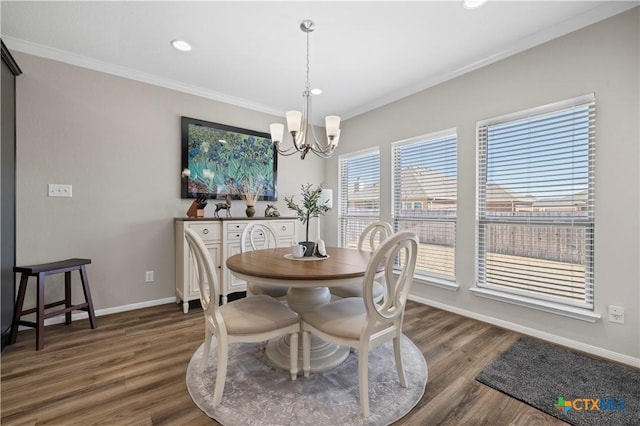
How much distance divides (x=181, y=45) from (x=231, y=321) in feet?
8.22

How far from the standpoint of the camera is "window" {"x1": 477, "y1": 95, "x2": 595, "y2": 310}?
2.27 metres

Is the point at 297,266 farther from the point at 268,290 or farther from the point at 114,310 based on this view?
the point at 114,310

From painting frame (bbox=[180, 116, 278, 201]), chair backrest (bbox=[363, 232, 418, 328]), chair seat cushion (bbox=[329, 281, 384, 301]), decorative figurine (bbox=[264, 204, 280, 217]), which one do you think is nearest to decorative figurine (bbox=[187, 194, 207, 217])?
painting frame (bbox=[180, 116, 278, 201])

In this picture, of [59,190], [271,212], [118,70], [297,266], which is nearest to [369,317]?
[297,266]

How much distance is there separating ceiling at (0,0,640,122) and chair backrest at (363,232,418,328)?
5.99 feet

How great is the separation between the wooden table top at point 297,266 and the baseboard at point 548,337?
158 centimetres

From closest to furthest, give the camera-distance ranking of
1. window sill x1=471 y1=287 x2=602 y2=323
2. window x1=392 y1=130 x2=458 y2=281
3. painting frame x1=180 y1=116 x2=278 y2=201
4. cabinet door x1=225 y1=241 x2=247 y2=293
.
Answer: window sill x1=471 y1=287 x2=602 y2=323, window x1=392 y1=130 x2=458 y2=281, cabinet door x1=225 y1=241 x2=247 y2=293, painting frame x1=180 y1=116 x2=278 y2=201

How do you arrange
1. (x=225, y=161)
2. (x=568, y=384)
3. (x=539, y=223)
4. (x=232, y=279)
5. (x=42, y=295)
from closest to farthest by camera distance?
(x=568, y=384)
(x=42, y=295)
(x=539, y=223)
(x=232, y=279)
(x=225, y=161)

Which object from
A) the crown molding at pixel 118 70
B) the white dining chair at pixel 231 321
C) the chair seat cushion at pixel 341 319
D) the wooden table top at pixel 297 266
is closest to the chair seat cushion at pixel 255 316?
the white dining chair at pixel 231 321

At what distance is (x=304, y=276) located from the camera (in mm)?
1569

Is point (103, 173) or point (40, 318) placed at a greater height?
point (103, 173)

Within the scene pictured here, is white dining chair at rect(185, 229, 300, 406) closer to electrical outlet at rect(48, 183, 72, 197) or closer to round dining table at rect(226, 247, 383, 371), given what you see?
round dining table at rect(226, 247, 383, 371)

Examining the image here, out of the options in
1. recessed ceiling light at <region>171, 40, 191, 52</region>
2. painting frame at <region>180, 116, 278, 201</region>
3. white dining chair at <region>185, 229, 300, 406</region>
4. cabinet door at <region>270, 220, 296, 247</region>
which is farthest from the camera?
cabinet door at <region>270, 220, 296, 247</region>

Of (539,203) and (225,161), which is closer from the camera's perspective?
(539,203)
